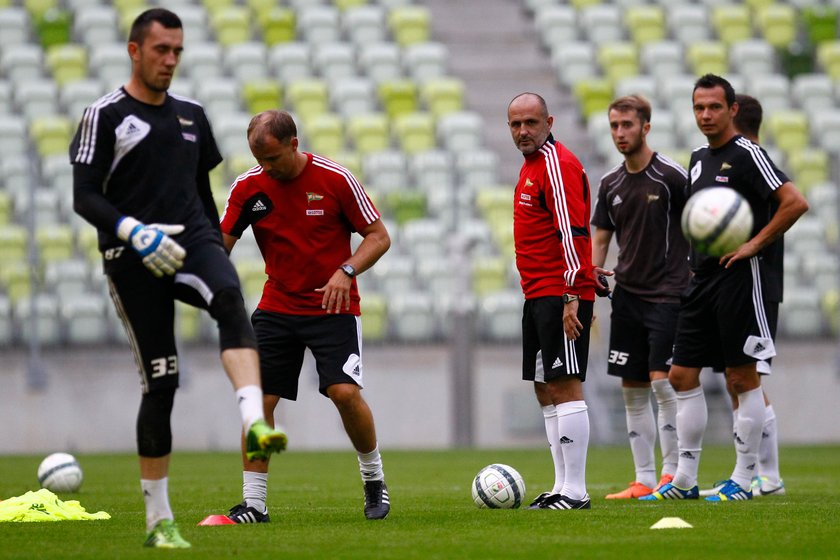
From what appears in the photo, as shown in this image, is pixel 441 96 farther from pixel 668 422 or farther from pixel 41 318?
pixel 668 422

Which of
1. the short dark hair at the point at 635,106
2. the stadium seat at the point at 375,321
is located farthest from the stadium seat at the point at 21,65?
the short dark hair at the point at 635,106

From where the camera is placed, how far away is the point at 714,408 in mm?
18078

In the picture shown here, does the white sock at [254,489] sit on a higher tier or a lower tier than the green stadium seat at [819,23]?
lower

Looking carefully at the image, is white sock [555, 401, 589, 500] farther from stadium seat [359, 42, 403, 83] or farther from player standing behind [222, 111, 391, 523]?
stadium seat [359, 42, 403, 83]

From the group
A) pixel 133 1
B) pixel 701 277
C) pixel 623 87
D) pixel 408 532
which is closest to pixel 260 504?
pixel 408 532

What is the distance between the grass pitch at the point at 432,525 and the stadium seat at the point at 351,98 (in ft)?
36.6

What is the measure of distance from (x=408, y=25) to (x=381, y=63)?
1526 millimetres

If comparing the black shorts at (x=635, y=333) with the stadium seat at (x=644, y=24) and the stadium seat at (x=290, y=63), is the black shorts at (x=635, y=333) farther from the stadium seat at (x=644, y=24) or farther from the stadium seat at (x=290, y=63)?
the stadium seat at (x=644, y=24)

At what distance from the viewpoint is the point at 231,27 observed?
24.4m

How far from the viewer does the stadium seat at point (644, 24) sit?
25031mm

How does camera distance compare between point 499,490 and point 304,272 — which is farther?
point 499,490

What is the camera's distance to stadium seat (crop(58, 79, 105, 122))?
21.8m

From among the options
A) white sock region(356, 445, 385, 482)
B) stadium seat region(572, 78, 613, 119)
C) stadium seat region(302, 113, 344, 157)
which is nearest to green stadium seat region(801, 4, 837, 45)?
stadium seat region(572, 78, 613, 119)

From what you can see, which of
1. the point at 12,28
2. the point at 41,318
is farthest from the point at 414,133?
the point at 12,28
